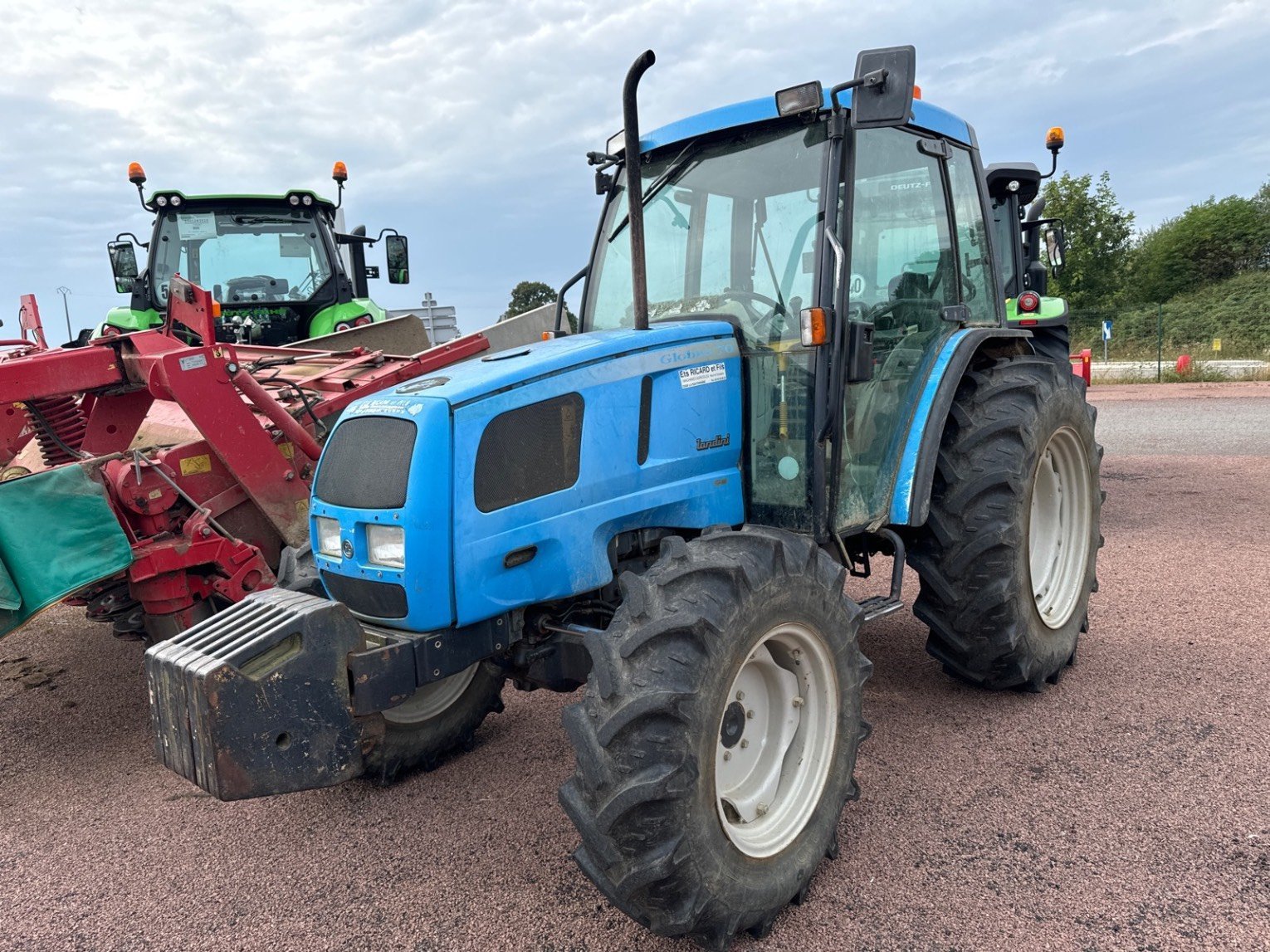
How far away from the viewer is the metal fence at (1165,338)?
911 inches

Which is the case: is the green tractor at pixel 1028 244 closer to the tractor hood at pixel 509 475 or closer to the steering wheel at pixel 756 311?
the steering wheel at pixel 756 311

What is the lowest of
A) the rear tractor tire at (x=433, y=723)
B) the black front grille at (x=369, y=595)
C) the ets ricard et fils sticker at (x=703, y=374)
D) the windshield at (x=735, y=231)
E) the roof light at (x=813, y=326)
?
the rear tractor tire at (x=433, y=723)

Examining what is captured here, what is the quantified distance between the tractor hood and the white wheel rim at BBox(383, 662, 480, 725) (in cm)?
79

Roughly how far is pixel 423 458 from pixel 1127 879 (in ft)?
7.35

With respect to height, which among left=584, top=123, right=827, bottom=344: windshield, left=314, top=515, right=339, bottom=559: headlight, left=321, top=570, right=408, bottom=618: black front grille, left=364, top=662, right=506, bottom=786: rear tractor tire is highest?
left=584, top=123, right=827, bottom=344: windshield

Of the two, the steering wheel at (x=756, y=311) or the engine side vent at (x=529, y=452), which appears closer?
the engine side vent at (x=529, y=452)

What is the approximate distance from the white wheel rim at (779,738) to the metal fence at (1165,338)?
21822mm

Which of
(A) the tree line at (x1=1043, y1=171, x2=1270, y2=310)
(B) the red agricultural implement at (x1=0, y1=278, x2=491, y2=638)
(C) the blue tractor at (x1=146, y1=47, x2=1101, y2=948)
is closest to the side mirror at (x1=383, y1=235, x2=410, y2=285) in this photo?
(B) the red agricultural implement at (x1=0, y1=278, x2=491, y2=638)

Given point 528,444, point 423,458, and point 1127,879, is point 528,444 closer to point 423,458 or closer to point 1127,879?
point 423,458

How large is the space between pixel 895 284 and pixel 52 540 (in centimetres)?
326

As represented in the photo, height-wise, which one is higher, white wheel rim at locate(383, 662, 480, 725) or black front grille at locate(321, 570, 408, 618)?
black front grille at locate(321, 570, 408, 618)

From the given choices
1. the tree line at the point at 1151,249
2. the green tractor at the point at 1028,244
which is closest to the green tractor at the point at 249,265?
the green tractor at the point at 1028,244

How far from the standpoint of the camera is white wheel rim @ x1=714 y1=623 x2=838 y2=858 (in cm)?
257

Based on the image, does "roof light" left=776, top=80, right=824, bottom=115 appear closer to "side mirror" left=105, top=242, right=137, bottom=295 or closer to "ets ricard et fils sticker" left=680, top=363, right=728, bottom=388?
"ets ricard et fils sticker" left=680, top=363, right=728, bottom=388
